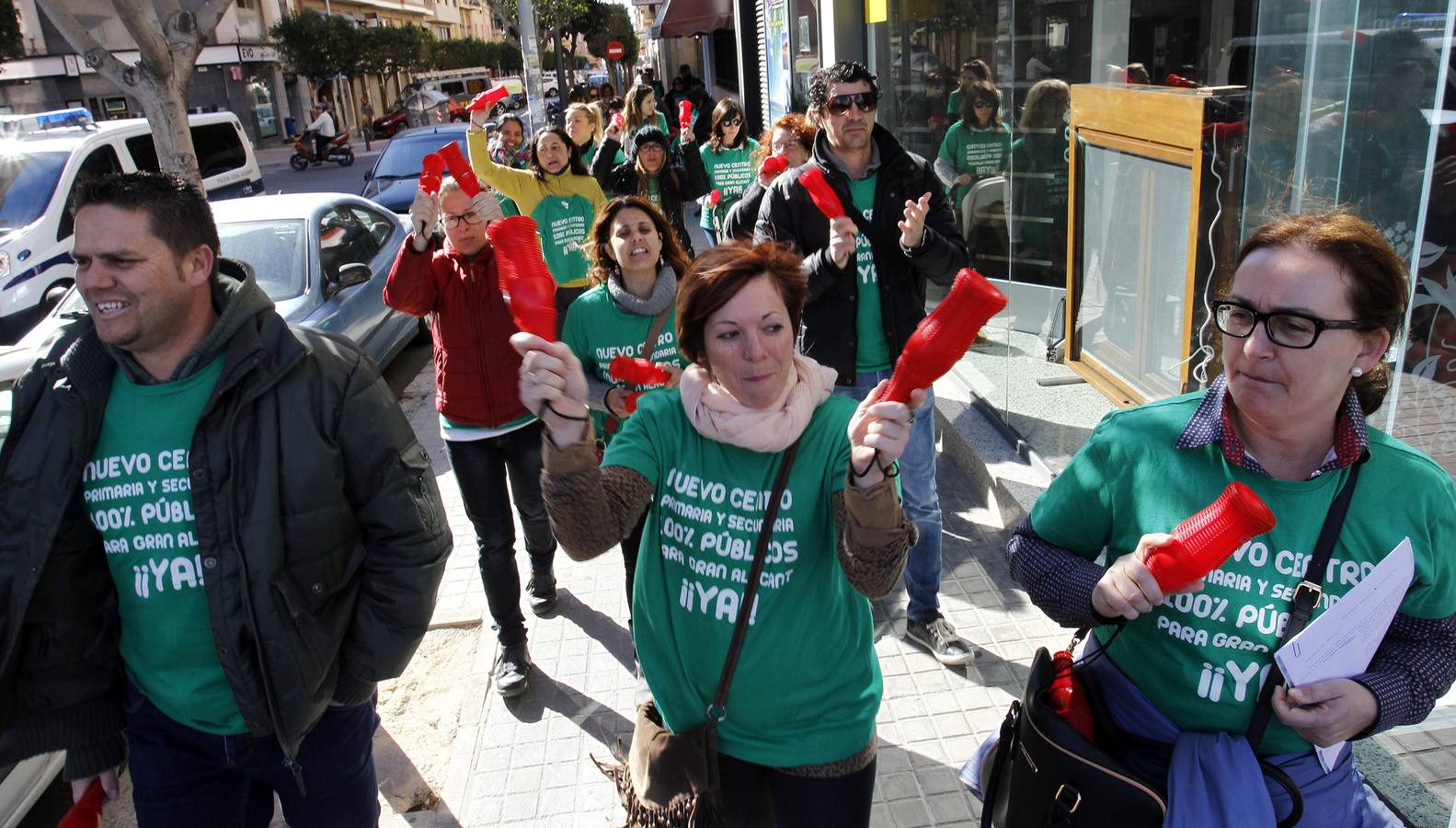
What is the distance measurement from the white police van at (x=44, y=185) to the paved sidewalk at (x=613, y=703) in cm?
636

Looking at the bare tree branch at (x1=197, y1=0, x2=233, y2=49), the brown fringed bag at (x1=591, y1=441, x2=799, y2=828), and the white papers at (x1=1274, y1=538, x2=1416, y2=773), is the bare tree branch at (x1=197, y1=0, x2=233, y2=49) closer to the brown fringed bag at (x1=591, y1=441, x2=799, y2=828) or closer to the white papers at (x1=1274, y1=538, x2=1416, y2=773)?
the brown fringed bag at (x1=591, y1=441, x2=799, y2=828)

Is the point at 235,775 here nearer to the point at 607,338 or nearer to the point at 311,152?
the point at 607,338

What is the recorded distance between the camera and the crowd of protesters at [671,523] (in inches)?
69.3

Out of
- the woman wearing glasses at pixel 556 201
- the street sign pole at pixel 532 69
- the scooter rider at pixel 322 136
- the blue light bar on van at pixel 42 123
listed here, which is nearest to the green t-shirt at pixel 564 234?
the woman wearing glasses at pixel 556 201

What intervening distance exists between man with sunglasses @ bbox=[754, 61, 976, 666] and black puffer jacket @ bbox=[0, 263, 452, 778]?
1.90 m

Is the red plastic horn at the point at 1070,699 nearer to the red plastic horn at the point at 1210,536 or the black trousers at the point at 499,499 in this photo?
the red plastic horn at the point at 1210,536

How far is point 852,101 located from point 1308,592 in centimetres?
258

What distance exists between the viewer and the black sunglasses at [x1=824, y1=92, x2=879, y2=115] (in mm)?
3783

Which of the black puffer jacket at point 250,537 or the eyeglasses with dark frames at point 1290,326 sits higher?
the eyeglasses with dark frames at point 1290,326

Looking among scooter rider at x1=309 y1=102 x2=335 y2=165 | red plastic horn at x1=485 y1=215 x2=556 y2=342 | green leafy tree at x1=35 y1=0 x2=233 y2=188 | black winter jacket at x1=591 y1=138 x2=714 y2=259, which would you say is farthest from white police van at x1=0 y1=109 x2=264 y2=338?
scooter rider at x1=309 y1=102 x2=335 y2=165

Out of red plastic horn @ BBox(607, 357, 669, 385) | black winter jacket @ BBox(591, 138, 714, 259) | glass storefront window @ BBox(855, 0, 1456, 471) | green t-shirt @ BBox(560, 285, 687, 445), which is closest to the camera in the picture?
red plastic horn @ BBox(607, 357, 669, 385)

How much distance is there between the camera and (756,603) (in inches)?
81.2

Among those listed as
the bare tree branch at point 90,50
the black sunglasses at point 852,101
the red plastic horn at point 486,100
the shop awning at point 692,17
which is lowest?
the black sunglasses at point 852,101

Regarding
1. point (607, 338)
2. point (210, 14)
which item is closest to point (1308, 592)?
point (607, 338)
